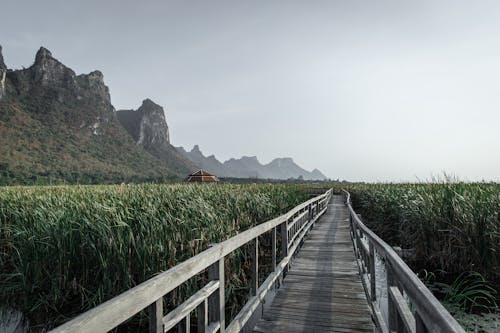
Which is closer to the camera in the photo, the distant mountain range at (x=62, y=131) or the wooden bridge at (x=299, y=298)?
the wooden bridge at (x=299, y=298)

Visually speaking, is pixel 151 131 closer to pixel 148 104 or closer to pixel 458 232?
pixel 148 104

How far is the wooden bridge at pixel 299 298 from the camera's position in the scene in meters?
1.35

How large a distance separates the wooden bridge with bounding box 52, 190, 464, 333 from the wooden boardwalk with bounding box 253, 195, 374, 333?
1cm

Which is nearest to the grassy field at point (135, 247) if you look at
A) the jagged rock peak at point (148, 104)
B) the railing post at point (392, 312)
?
the railing post at point (392, 312)

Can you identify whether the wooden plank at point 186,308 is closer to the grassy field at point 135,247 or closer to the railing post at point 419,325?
the railing post at point 419,325

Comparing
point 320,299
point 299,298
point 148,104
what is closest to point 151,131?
point 148,104

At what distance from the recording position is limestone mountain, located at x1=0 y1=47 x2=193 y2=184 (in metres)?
69.2

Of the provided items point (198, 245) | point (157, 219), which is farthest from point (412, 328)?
point (157, 219)

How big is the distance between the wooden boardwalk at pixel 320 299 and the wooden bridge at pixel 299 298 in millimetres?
12

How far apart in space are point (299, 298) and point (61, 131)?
10516 cm

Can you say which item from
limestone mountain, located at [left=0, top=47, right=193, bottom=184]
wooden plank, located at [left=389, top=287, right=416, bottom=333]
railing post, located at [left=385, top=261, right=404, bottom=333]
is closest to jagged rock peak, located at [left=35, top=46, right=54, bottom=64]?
limestone mountain, located at [left=0, top=47, right=193, bottom=184]

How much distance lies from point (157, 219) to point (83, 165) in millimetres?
86586

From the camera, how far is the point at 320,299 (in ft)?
15.4

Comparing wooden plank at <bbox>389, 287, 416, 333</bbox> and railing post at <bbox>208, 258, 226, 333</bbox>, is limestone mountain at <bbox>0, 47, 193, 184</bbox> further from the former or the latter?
wooden plank at <bbox>389, 287, 416, 333</bbox>
